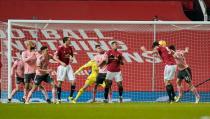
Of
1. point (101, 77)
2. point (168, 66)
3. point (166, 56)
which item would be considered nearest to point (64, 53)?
point (101, 77)

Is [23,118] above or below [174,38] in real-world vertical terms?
below

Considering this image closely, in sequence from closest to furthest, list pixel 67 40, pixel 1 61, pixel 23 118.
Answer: pixel 23 118
pixel 67 40
pixel 1 61

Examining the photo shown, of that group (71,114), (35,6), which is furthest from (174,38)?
(71,114)

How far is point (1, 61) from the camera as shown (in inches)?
1159

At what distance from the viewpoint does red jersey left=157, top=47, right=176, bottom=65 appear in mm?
25859

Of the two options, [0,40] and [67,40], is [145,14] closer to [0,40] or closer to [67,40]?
[0,40]

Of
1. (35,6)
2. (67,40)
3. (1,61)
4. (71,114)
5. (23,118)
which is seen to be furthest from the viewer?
(35,6)

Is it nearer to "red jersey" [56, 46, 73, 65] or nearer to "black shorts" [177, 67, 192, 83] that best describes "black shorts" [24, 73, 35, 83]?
"red jersey" [56, 46, 73, 65]

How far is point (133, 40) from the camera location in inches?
1195

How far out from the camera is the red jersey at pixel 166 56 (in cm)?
2586

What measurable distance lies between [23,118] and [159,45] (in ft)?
36.7

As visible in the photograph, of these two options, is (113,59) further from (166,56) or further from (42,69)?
(42,69)

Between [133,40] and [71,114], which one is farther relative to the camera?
[133,40]

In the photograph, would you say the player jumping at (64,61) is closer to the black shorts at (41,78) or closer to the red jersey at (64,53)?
the red jersey at (64,53)
